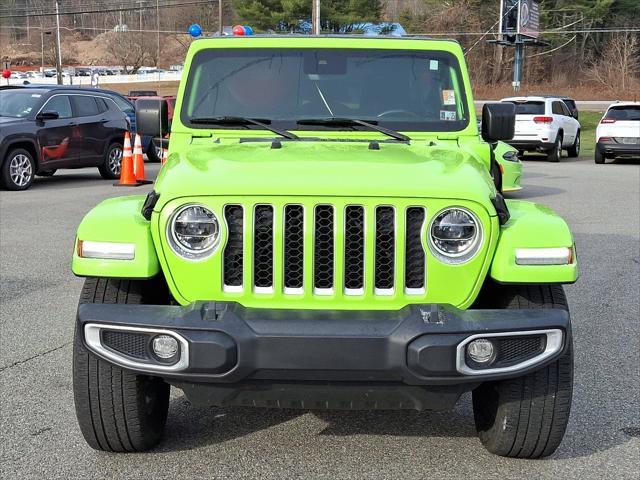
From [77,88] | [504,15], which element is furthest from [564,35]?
[77,88]

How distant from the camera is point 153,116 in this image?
505cm

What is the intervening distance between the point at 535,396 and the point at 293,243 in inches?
46.7

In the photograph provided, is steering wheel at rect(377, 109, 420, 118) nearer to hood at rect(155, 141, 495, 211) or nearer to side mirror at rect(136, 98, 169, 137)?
hood at rect(155, 141, 495, 211)

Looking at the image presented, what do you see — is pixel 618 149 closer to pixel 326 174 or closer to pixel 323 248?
pixel 326 174

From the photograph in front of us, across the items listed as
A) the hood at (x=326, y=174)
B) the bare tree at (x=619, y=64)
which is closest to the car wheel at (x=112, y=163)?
the hood at (x=326, y=174)

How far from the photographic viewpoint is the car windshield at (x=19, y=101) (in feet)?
48.9

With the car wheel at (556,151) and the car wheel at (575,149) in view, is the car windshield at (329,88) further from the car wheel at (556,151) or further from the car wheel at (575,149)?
the car wheel at (575,149)

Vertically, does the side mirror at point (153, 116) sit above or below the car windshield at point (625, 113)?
above

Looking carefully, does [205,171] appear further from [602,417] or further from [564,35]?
[564,35]

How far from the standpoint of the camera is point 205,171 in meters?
3.59

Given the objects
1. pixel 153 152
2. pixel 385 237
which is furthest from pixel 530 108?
pixel 385 237

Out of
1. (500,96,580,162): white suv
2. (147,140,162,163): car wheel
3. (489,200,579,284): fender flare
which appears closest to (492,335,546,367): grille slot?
(489,200,579,284): fender flare

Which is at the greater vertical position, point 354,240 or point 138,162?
point 354,240

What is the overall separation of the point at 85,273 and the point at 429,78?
94.5 inches
